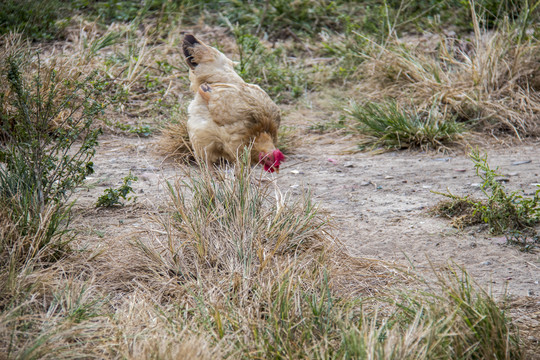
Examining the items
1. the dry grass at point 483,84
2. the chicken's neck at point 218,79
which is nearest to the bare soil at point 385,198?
the dry grass at point 483,84

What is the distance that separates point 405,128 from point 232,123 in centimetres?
197

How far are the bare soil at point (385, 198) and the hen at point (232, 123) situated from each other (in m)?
0.39

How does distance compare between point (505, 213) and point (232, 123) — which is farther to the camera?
point (232, 123)

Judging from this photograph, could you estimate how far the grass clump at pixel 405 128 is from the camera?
5.94 m

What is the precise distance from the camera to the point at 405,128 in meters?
5.97

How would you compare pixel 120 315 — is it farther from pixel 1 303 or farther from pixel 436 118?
pixel 436 118

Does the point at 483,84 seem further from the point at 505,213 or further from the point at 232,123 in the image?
the point at 505,213

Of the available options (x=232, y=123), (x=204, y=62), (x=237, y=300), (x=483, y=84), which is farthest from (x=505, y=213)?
(x=204, y=62)

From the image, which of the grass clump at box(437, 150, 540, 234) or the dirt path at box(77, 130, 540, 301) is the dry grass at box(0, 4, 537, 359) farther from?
the grass clump at box(437, 150, 540, 234)

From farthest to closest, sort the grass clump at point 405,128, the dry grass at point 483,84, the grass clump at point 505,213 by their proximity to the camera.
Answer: the dry grass at point 483,84 → the grass clump at point 405,128 → the grass clump at point 505,213

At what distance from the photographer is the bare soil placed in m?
3.27

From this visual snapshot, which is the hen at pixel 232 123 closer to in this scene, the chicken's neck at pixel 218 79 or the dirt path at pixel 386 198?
the chicken's neck at pixel 218 79

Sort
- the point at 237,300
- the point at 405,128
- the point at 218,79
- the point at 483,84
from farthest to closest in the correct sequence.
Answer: the point at 483,84
the point at 405,128
the point at 218,79
the point at 237,300

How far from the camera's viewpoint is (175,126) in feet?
19.7
